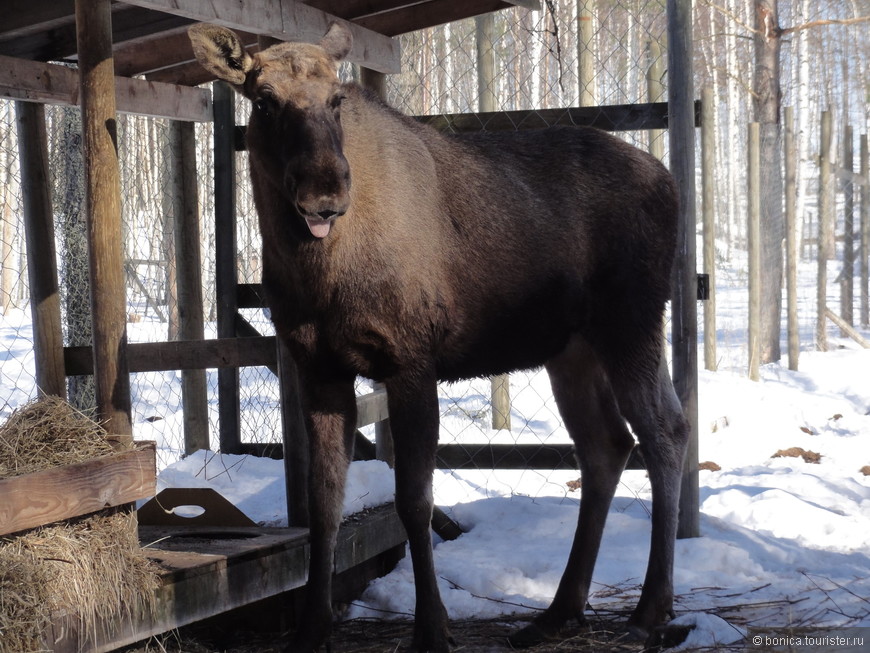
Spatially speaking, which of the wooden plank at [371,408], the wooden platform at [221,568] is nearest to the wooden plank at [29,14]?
the wooden plank at [371,408]

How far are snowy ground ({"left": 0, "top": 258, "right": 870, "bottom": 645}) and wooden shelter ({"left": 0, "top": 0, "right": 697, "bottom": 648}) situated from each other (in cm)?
41

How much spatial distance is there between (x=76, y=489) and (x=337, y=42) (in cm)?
219

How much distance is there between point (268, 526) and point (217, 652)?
0.84 meters

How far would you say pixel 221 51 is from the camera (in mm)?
4066

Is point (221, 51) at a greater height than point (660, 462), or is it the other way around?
point (221, 51)

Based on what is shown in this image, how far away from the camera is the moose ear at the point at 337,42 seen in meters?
4.39

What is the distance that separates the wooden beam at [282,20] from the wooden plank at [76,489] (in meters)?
1.86

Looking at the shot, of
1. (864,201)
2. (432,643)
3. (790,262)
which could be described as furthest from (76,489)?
(864,201)

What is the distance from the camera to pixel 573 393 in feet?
17.0

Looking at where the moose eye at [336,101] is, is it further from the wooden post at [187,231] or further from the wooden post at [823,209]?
the wooden post at [823,209]

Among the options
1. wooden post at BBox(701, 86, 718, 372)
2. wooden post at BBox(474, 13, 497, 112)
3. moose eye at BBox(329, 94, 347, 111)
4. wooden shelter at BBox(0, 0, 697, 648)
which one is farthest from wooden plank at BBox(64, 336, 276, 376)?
wooden post at BBox(701, 86, 718, 372)

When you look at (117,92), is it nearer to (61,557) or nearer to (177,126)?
(177,126)

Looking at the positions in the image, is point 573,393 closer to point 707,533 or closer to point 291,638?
point 707,533

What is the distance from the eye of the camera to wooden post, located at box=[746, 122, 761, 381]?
436 inches
